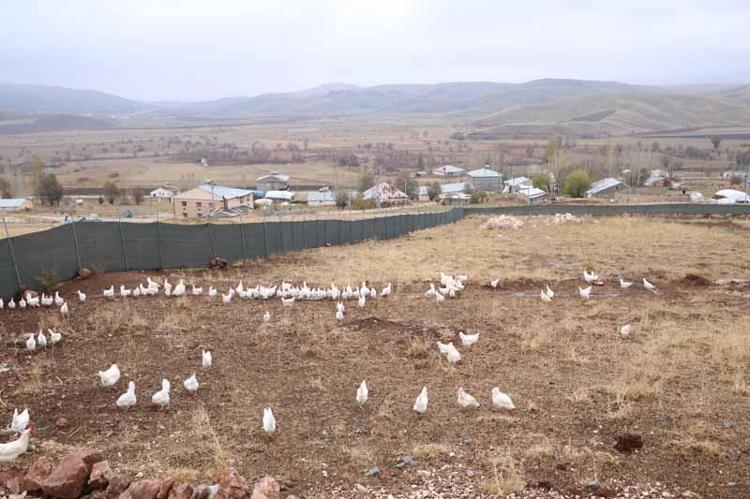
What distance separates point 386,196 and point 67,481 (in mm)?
64423

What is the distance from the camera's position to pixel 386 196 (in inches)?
2714

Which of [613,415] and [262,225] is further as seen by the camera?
[262,225]

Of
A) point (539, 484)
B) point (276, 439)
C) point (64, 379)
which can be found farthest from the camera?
point (64, 379)

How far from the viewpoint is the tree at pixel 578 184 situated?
211 feet

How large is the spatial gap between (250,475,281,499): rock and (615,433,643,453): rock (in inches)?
152

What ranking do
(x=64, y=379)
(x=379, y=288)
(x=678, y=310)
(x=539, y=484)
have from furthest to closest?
(x=379, y=288) < (x=678, y=310) < (x=64, y=379) < (x=539, y=484)

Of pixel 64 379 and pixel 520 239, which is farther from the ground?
pixel 64 379

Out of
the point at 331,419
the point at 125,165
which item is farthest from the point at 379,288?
the point at 125,165

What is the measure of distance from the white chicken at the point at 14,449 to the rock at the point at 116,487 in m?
1.61

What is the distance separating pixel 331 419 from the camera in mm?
7336

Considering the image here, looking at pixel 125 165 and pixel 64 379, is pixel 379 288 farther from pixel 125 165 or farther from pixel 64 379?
pixel 125 165

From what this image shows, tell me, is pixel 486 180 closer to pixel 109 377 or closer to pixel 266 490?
pixel 109 377

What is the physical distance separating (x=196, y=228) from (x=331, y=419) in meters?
12.7

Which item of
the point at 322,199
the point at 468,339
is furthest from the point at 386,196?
the point at 468,339
